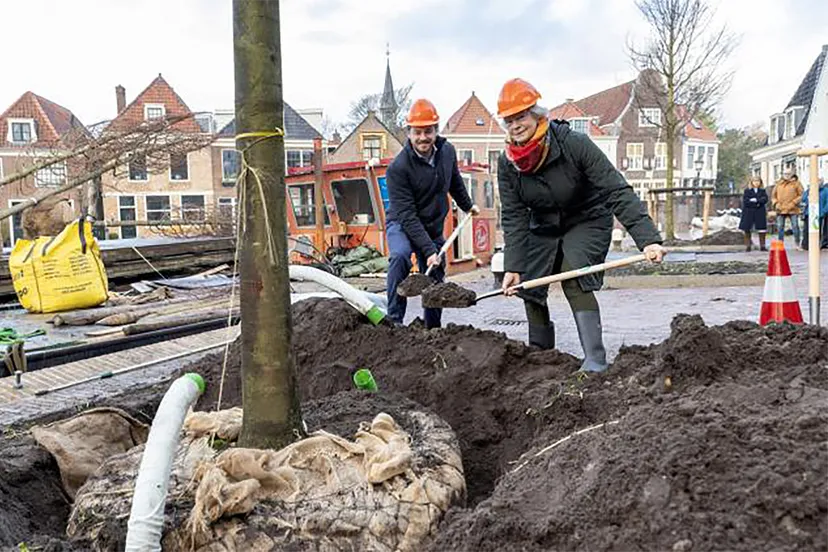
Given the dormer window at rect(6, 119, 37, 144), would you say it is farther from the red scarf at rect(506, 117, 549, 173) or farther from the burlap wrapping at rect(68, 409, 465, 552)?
the burlap wrapping at rect(68, 409, 465, 552)

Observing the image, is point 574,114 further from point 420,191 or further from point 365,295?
point 365,295

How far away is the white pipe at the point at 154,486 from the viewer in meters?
2.06

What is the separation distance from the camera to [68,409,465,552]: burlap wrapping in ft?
7.24

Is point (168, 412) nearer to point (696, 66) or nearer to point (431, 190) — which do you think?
point (431, 190)

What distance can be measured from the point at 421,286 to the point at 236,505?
3.21 m

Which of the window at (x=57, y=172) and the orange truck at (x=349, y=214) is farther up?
the window at (x=57, y=172)

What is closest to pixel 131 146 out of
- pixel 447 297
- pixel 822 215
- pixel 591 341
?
pixel 447 297

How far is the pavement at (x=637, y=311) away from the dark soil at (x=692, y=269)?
20.9 inches

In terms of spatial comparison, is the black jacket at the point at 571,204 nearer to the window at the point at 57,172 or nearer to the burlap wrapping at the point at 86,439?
the burlap wrapping at the point at 86,439

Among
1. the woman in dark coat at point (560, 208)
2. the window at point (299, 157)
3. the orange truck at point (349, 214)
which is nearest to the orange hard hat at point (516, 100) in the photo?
the woman in dark coat at point (560, 208)

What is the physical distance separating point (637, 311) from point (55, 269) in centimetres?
777

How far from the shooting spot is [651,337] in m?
6.30

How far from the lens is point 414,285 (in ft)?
17.4

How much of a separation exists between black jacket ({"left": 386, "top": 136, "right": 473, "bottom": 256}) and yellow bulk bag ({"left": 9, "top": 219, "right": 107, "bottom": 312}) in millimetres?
6202
